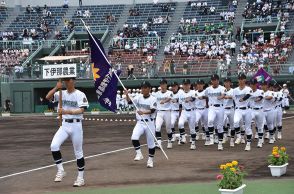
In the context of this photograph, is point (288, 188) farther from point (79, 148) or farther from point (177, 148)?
point (177, 148)

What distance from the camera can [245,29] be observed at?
5578 centimetres

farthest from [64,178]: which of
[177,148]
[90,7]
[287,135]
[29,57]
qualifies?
[90,7]

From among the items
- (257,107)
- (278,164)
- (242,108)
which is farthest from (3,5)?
(278,164)

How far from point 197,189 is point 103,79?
428 cm

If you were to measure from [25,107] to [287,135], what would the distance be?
102 feet

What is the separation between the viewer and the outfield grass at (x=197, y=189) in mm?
12578

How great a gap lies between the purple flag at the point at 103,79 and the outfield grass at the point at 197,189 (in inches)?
111

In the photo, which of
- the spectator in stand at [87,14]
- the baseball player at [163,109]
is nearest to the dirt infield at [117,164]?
the baseball player at [163,109]

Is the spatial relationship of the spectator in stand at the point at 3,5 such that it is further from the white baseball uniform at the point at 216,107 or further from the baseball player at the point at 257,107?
the baseball player at the point at 257,107

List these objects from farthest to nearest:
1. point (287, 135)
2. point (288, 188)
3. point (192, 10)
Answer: point (192, 10) → point (287, 135) → point (288, 188)

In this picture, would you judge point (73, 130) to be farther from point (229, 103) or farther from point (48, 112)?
point (48, 112)

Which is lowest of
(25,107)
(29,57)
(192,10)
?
(25,107)

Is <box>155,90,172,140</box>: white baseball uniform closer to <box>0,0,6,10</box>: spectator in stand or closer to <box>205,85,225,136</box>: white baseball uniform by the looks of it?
<box>205,85,225,136</box>: white baseball uniform

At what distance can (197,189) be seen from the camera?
42.5ft
